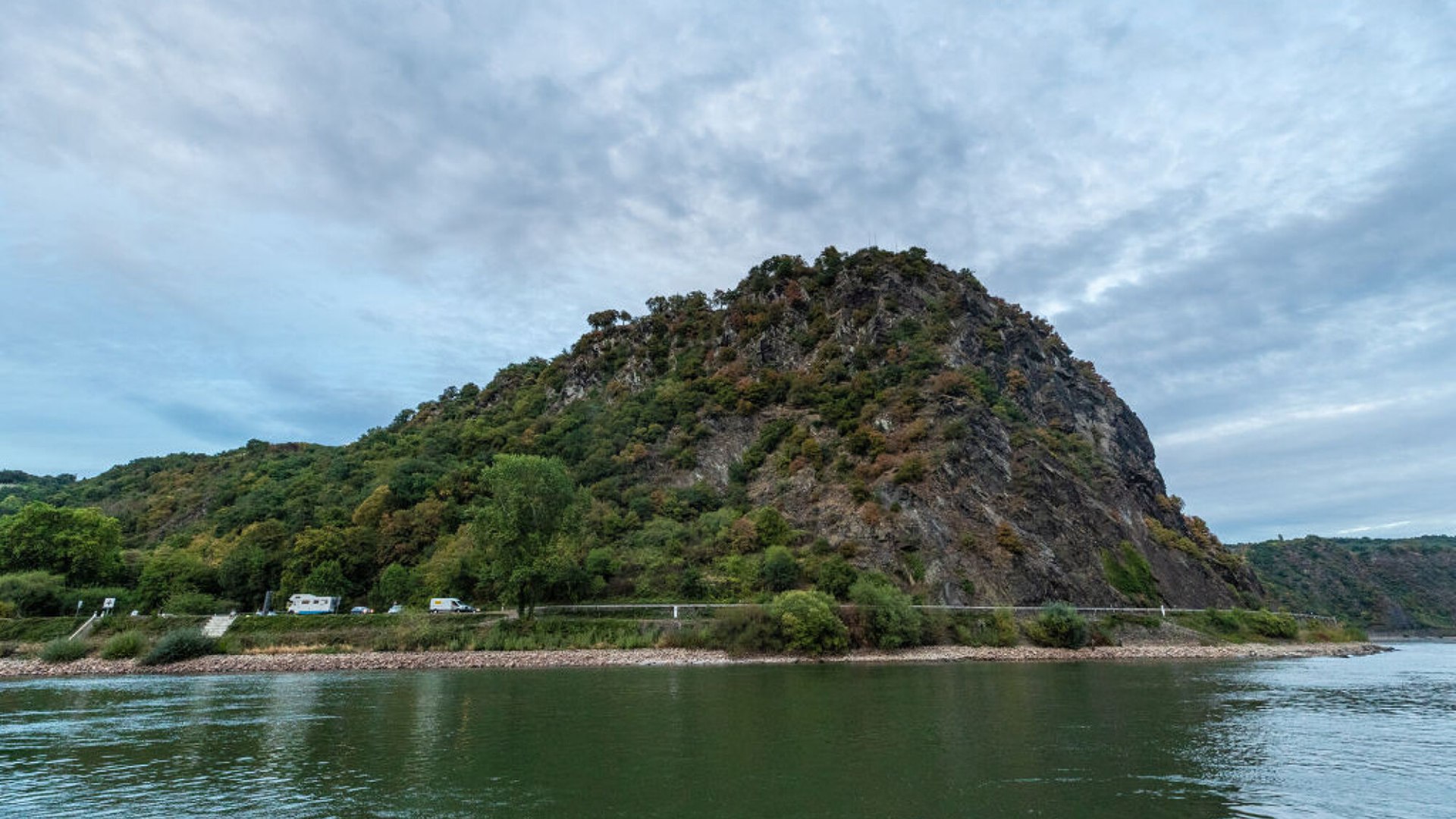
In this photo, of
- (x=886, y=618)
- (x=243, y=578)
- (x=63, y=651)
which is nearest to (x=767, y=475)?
(x=886, y=618)

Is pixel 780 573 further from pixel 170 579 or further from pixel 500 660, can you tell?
pixel 170 579

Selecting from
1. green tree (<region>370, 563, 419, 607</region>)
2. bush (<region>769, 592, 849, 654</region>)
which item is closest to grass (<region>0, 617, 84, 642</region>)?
green tree (<region>370, 563, 419, 607</region>)

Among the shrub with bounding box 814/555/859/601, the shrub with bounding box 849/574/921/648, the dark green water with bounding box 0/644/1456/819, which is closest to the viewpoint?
the dark green water with bounding box 0/644/1456/819

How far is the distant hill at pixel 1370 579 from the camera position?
6058 inches

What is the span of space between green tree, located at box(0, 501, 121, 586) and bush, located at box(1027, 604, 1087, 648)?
102760mm

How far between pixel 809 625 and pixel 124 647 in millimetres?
57591

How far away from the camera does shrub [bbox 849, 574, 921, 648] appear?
6241 centimetres

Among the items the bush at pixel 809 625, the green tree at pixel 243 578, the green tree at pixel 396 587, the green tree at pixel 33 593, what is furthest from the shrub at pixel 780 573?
the green tree at pixel 33 593

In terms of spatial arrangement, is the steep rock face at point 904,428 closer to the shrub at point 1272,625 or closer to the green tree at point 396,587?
the shrub at point 1272,625

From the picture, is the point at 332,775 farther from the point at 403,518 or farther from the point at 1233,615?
the point at 1233,615

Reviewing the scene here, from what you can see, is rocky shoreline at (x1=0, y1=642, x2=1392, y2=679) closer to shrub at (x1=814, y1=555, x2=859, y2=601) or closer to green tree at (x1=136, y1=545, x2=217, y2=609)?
shrub at (x1=814, y1=555, x2=859, y2=601)

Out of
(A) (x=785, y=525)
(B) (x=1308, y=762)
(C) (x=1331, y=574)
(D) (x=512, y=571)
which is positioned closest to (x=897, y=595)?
(A) (x=785, y=525)

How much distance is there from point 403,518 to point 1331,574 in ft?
679

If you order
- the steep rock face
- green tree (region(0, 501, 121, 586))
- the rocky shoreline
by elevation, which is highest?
the steep rock face
